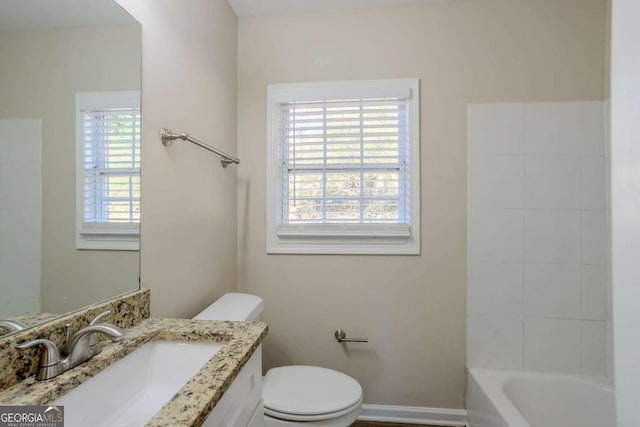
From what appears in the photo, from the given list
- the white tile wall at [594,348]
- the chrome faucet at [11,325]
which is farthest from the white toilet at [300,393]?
the white tile wall at [594,348]

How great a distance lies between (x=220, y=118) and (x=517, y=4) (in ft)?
6.02

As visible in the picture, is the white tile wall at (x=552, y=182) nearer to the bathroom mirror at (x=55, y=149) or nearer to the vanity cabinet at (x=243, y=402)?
the vanity cabinet at (x=243, y=402)

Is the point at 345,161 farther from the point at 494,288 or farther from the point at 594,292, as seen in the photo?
the point at 594,292

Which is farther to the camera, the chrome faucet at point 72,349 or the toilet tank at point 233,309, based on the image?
the toilet tank at point 233,309

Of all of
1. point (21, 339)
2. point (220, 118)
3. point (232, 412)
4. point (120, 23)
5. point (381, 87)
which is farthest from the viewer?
point (381, 87)

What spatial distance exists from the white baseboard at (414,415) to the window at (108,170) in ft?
5.37

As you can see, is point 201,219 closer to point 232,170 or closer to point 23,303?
point 232,170

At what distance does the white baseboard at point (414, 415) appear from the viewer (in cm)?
171

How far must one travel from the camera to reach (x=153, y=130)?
42.4 inches

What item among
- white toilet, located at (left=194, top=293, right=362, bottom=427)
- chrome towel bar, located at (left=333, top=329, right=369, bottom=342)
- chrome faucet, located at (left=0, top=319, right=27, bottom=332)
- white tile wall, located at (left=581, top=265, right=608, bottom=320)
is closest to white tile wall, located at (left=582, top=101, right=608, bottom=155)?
white tile wall, located at (left=581, top=265, right=608, bottom=320)

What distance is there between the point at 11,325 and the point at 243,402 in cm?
58

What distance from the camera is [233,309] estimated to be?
→ 1.35m

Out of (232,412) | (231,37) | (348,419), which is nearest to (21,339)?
(232,412)

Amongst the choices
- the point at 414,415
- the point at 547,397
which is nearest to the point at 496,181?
the point at 547,397
